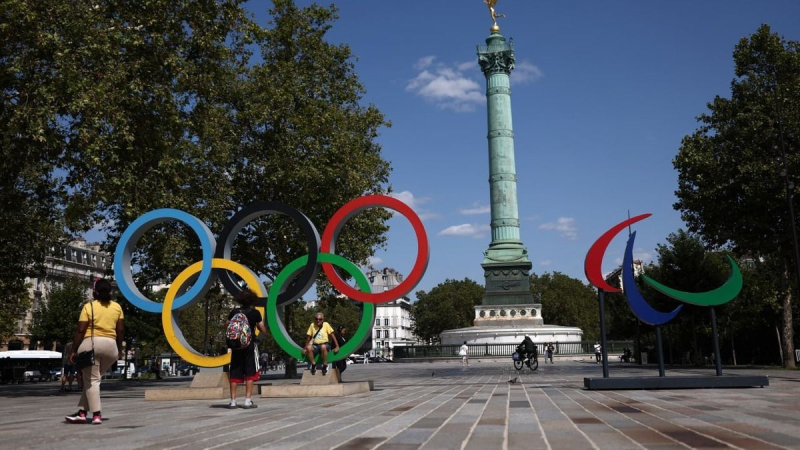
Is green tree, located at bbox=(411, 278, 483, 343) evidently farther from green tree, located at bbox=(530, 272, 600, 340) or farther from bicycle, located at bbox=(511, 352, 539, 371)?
bicycle, located at bbox=(511, 352, 539, 371)

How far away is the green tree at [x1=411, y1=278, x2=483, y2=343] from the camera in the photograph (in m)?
108

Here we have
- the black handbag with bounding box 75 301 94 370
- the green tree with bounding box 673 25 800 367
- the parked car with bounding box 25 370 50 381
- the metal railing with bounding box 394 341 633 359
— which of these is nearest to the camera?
the black handbag with bounding box 75 301 94 370

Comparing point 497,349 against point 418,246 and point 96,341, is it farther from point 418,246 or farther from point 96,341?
point 96,341

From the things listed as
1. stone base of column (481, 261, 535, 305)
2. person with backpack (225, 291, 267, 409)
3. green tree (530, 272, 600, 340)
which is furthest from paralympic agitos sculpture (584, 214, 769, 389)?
green tree (530, 272, 600, 340)

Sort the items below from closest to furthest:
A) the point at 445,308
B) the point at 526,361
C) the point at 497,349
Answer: the point at 526,361
the point at 497,349
the point at 445,308

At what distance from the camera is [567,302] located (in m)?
101

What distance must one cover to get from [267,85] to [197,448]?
86.1 feet

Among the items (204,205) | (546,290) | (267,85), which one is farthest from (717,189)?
(546,290)

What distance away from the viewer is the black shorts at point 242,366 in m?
13.2

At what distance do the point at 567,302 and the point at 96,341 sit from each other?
314ft

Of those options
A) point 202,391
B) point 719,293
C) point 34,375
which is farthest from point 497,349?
point 202,391

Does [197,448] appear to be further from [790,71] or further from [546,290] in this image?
[546,290]

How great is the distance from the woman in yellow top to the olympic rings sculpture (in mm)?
6877

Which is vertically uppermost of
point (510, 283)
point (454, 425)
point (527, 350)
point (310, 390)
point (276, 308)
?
point (510, 283)
